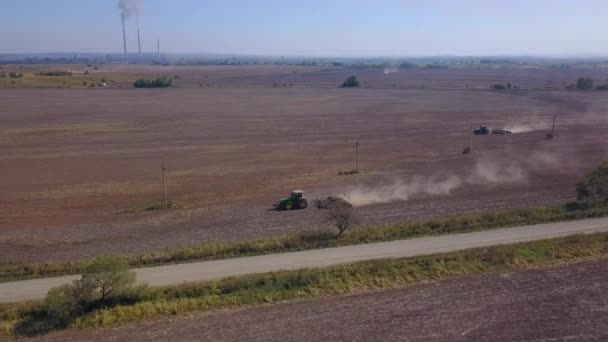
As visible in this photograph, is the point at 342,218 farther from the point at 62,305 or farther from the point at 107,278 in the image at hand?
the point at 62,305

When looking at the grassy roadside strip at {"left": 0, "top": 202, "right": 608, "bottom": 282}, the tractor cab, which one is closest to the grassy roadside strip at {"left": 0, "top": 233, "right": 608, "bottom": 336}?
the grassy roadside strip at {"left": 0, "top": 202, "right": 608, "bottom": 282}

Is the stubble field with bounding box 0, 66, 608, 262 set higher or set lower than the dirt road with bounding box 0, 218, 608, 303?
lower

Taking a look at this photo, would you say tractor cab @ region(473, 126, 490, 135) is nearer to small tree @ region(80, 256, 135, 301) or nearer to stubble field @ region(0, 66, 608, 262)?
stubble field @ region(0, 66, 608, 262)

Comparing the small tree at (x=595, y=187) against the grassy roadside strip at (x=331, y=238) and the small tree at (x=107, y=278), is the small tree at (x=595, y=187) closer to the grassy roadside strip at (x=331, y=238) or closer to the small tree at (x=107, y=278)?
the grassy roadside strip at (x=331, y=238)

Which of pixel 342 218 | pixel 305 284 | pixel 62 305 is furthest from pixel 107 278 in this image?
pixel 342 218

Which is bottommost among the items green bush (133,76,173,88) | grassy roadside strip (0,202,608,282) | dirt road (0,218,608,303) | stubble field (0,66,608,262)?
stubble field (0,66,608,262)

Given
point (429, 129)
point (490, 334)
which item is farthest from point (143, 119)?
point (490, 334)
